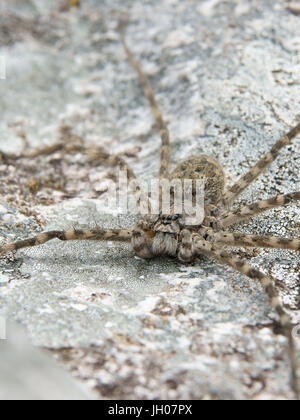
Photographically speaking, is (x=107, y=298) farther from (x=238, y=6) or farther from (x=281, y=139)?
(x=238, y=6)

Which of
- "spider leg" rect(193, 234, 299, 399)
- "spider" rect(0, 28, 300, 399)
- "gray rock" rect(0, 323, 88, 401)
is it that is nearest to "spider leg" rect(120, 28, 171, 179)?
"spider" rect(0, 28, 300, 399)

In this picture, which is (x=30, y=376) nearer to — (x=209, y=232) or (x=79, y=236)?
(x=79, y=236)

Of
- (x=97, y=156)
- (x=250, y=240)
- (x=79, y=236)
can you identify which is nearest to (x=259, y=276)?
(x=250, y=240)

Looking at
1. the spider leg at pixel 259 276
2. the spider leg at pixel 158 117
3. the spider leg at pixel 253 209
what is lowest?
the spider leg at pixel 259 276

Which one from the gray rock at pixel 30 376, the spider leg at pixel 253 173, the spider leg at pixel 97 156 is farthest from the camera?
the spider leg at pixel 97 156

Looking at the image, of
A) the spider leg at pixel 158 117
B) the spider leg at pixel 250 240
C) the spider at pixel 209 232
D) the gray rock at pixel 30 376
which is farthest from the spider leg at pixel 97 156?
the gray rock at pixel 30 376

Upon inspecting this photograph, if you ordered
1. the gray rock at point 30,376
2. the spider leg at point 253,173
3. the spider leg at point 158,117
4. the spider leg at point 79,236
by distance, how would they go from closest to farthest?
the gray rock at point 30,376 → the spider leg at point 79,236 → the spider leg at point 253,173 → the spider leg at point 158,117

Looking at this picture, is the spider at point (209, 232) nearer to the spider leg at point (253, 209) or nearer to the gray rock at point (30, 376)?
the spider leg at point (253, 209)
